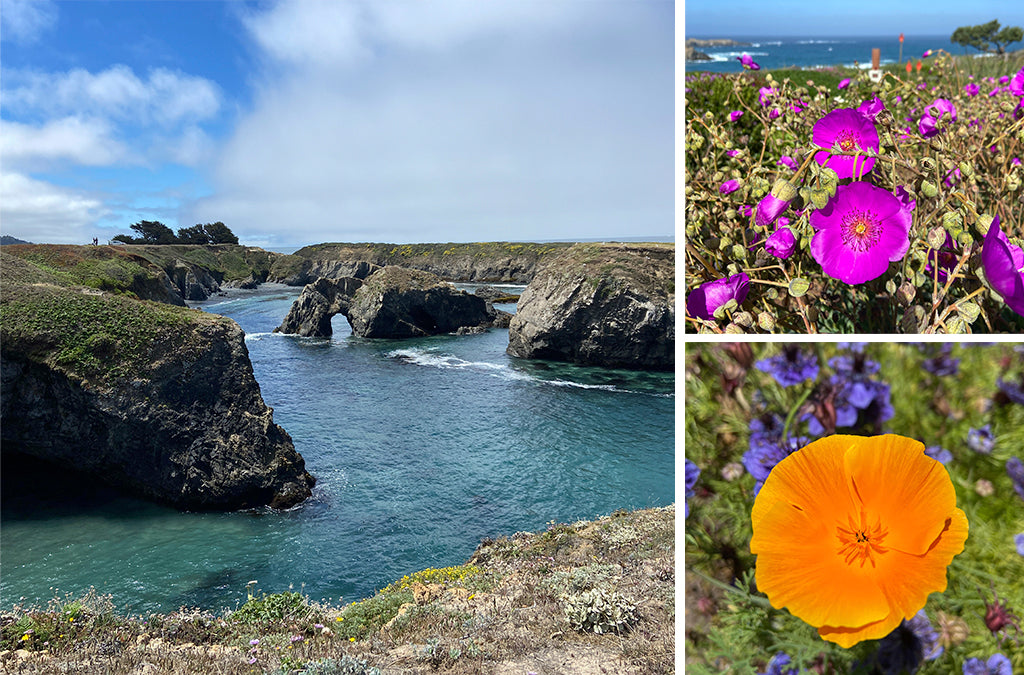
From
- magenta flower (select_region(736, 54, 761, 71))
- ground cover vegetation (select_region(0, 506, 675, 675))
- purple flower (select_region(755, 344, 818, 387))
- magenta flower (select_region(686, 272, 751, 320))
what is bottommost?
ground cover vegetation (select_region(0, 506, 675, 675))

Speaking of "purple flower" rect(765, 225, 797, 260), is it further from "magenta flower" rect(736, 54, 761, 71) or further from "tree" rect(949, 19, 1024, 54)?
"tree" rect(949, 19, 1024, 54)

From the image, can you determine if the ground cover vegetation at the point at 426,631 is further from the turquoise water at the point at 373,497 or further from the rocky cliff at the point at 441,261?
the rocky cliff at the point at 441,261

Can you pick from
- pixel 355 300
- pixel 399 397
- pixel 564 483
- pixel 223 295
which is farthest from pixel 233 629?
pixel 223 295

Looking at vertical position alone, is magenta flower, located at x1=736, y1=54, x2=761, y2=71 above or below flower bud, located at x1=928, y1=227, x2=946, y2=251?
above

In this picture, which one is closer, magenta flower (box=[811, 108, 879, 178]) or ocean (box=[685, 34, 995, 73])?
magenta flower (box=[811, 108, 879, 178])

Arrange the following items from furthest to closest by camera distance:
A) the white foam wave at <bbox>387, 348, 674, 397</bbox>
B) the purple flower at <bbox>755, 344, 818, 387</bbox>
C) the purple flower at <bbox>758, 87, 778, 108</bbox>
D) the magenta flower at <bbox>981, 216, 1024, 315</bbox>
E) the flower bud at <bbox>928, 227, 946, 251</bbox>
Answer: the white foam wave at <bbox>387, 348, 674, 397</bbox> → the purple flower at <bbox>758, 87, 778, 108</bbox> → the purple flower at <bbox>755, 344, 818, 387</bbox> → the flower bud at <bbox>928, 227, 946, 251</bbox> → the magenta flower at <bbox>981, 216, 1024, 315</bbox>

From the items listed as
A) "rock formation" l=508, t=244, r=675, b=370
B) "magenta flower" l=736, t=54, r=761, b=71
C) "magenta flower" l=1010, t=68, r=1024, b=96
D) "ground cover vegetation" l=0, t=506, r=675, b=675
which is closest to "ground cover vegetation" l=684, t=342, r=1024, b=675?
"magenta flower" l=1010, t=68, r=1024, b=96

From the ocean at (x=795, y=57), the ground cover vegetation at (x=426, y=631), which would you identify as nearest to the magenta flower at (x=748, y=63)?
the ocean at (x=795, y=57)

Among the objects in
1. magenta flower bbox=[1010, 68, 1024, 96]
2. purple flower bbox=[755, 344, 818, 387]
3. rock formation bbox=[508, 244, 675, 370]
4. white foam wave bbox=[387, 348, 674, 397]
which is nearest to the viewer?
purple flower bbox=[755, 344, 818, 387]
